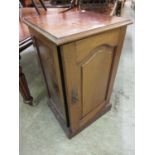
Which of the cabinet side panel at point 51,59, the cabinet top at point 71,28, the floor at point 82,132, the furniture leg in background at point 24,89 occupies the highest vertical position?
the cabinet top at point 71,28

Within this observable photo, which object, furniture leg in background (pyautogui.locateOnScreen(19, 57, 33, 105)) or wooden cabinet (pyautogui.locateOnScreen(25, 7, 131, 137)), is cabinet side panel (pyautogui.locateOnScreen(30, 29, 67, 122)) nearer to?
wooden cabinet (pyautogui.locateOnScreen(25, 7, 131, 137))

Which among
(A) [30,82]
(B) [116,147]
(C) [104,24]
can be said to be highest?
(C) [104,24]

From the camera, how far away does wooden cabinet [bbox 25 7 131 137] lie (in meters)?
0.74

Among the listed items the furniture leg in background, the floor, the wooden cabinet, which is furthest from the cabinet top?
the floor

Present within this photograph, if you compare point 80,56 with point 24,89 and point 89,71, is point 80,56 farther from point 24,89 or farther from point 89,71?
point 24,89

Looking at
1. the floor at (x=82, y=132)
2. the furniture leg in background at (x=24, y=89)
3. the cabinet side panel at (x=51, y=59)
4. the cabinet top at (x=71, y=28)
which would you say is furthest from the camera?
the furniture leg in background at (x=24, y=89)

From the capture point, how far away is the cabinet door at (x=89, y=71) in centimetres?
79

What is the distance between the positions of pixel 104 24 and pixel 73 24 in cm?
17

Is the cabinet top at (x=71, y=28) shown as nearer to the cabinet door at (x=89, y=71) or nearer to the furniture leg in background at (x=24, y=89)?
the cabinet door at (x=89, y=71)

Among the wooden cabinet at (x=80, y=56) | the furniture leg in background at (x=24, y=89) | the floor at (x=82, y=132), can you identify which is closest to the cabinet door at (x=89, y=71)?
the wooden cabinet at (x=80, y=56)
